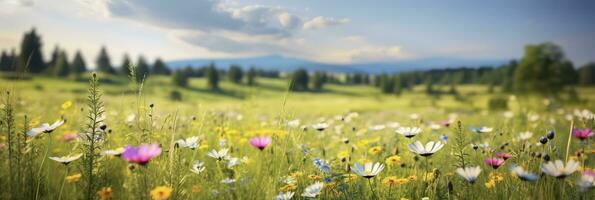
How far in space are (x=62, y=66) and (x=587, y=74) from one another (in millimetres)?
108106

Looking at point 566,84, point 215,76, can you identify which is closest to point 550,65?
point 566,84

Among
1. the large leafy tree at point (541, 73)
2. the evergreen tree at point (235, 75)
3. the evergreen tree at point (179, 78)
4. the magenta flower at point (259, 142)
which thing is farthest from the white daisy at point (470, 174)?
the evergreen tree at point (235, 75)

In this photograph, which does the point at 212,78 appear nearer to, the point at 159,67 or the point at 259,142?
the point at 159,67

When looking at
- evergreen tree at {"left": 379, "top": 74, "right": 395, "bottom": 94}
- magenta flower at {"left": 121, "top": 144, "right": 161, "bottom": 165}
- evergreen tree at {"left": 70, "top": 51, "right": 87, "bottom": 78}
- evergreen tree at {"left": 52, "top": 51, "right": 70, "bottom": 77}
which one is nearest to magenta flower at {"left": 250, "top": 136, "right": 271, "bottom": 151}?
magenta flower at {"left": 121, "top": 144, "right": 161, "bottom": 165}

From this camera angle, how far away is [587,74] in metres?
78.5

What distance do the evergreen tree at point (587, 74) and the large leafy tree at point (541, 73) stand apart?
40.2m

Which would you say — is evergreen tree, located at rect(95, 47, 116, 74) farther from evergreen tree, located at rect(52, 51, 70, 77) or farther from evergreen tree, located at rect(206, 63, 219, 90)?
Result: evergreen tree, located at rect(206, 63, 219, 90)

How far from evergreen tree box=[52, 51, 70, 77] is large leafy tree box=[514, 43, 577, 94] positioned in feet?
264

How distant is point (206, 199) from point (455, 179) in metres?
1.56

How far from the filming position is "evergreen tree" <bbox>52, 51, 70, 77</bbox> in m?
77.3

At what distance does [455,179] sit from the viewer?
2.46 m

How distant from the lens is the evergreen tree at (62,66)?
77.3 m

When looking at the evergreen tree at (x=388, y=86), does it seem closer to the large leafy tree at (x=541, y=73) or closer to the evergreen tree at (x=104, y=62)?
the large leafy tree at (x=541, y=73)

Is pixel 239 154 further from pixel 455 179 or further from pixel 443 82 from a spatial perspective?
pixel 443 82
